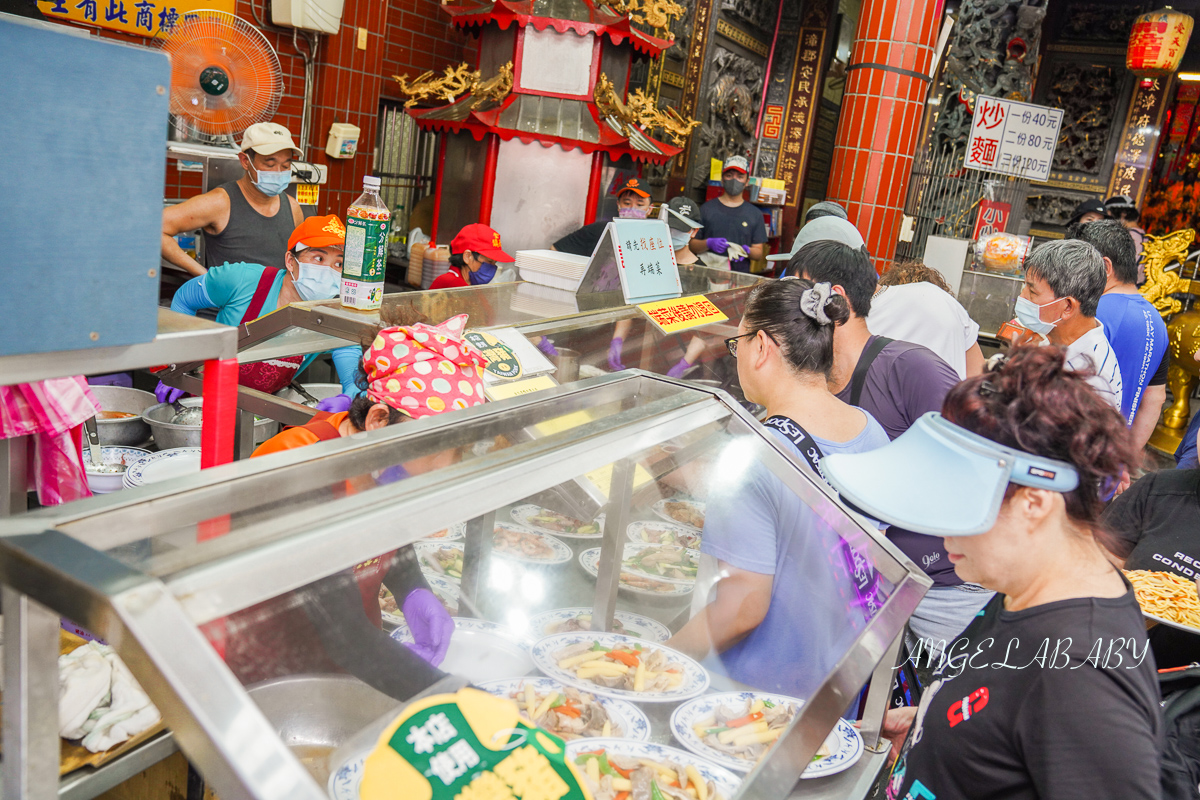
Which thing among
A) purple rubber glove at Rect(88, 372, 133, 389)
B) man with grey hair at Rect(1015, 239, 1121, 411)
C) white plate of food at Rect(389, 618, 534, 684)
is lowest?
purple rubber glove at Rect(88, 372, 133, 389)

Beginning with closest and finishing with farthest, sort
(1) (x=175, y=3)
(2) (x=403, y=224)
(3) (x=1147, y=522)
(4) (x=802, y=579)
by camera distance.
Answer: (4) (x=802, y=579) < (3) (x=1147, y=522) < (1) (x=175, y=3) < (2) (x=403, y=224)


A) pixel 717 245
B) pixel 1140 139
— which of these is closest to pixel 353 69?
pixel 717 245

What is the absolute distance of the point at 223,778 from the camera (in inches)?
24.9

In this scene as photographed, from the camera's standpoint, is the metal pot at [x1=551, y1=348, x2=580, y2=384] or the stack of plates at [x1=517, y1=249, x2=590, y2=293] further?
the stack of plates at [x1=517, y1=249, x2=590, y2=293]

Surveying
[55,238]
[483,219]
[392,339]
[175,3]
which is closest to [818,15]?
[483,219]

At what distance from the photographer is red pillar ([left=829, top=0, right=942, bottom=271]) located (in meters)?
6.07

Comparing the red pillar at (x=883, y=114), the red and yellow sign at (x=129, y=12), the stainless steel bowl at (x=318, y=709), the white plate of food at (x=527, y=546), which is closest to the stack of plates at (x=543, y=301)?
the white plate of food at (x=527, y=546)

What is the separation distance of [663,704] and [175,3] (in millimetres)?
5466

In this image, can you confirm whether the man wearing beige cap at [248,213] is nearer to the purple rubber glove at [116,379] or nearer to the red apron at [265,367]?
the purple rubber glove at [116,379]

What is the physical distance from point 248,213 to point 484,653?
3256 millimetres

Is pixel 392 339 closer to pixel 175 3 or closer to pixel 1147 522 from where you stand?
pixel 1147 522

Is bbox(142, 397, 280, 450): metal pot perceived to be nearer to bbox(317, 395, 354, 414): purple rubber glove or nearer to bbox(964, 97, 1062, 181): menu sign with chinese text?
bbox(317, 395, 354, 414): purple rubber glove

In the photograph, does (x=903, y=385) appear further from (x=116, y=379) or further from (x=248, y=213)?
(x=248, y=213)

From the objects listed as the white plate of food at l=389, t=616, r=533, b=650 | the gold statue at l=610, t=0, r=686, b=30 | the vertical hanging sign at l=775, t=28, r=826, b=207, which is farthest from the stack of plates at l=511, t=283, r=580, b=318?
the vertical hanging sign at l=775, t=28, r=826, b=207
